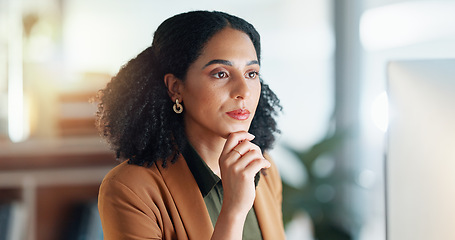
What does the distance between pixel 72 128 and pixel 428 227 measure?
7.65ft

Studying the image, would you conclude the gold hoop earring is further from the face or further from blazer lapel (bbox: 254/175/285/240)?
blazer lapel (bbox: 254/175/285/240)

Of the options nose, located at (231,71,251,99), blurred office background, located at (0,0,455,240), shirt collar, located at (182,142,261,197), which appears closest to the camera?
nose, located at (231,71,251,99)

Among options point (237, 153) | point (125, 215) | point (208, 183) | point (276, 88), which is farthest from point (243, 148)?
point (276, 88)

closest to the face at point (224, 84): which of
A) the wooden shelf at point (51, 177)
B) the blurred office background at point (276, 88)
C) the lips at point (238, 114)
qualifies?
the lips at point (238, 114)

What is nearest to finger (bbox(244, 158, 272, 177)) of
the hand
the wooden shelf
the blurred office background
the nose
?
the hand

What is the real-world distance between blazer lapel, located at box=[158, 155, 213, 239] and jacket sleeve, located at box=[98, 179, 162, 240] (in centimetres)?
5

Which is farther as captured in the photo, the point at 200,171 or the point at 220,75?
the point at 200,171

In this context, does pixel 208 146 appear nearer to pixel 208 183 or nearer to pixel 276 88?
pixel 208 183

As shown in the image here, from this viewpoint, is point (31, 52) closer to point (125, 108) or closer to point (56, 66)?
point (56, 66)

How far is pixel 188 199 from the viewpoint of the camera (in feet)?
2.84

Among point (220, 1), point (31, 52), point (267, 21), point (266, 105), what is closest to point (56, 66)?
point (31, 52)

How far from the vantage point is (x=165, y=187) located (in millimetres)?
856

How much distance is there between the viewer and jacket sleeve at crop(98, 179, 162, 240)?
0.82 m

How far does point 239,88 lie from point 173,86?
4.5 inches
